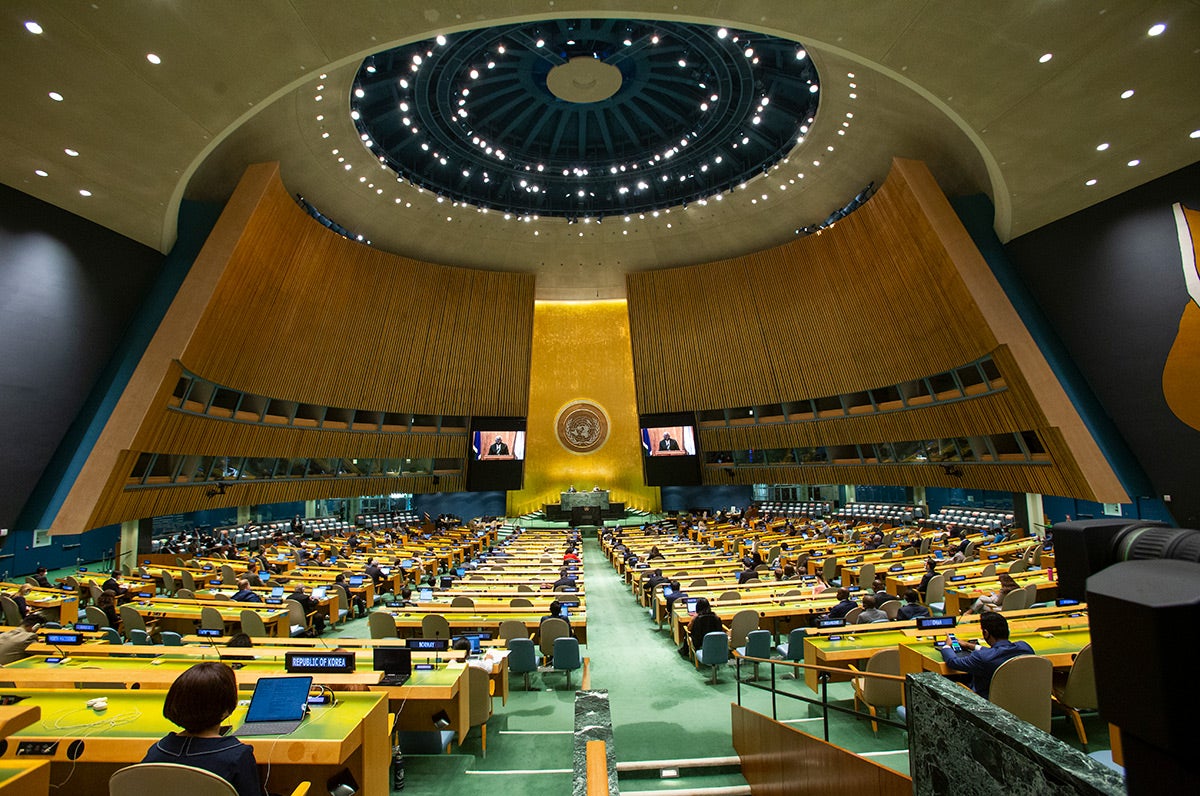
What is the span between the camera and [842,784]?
324cm

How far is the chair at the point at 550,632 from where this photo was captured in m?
7.26

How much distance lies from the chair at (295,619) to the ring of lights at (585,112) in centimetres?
1212

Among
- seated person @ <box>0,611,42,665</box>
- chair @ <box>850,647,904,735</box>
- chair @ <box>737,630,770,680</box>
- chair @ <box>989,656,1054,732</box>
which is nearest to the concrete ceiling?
seated person @ <box>0,611,42,665</box>

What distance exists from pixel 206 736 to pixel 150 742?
1226 mm

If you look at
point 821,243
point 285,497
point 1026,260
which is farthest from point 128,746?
point 821,243

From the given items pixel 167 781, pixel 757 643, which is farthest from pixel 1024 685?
pixel 167 781

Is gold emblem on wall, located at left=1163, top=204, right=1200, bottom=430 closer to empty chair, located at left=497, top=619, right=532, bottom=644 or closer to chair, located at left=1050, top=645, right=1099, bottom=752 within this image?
chair, located at left=1050, top=645, right=1099, bottom=752

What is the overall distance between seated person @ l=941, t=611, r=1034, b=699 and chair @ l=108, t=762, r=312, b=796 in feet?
14.8

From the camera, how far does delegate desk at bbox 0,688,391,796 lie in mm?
3006

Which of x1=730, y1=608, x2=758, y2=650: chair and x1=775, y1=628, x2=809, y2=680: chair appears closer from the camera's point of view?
x1=775, y1=628, x2=809, y2=680: chair

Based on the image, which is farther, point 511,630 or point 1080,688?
point 511,630

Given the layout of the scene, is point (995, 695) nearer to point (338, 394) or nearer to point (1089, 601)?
point (1089, 601)

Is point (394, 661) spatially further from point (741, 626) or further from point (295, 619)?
point (295, 619)

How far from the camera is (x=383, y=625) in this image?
755cm
